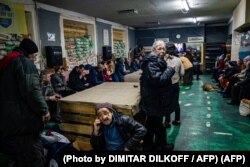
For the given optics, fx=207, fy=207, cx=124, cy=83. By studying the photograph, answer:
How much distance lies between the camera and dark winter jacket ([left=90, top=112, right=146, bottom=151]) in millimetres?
2180

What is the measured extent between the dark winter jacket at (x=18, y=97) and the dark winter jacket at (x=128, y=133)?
72 cm

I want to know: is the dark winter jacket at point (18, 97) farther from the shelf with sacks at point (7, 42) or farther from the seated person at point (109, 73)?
the seated person at point (109, 73)

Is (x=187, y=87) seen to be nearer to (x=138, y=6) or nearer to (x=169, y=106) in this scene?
(x=138, y=6)

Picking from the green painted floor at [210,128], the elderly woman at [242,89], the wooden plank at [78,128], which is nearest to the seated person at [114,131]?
the wooden plank at [78,128]

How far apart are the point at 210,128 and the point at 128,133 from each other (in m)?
2.45

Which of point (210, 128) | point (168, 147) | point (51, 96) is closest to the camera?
point (168, 147)

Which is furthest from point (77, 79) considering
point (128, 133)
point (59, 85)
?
point (128, 133)

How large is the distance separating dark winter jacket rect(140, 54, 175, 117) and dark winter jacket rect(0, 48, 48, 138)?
4.50 feet

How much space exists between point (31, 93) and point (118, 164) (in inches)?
44.5

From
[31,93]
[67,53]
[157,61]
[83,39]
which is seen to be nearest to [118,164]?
[31,93]

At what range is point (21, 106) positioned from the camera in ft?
7.05

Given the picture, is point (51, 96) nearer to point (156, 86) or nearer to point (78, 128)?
point (78, 128)

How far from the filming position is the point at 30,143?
2178 millimetres

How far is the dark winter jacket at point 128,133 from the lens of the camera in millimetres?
2180
